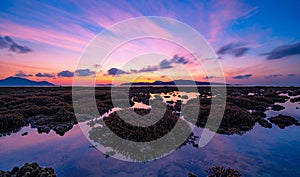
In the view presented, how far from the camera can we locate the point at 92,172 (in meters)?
7.68

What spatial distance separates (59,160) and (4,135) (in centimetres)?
731

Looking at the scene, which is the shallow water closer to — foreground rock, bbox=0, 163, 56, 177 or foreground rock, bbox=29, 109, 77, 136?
foreground rock, bbox=0, 163, 56, 177

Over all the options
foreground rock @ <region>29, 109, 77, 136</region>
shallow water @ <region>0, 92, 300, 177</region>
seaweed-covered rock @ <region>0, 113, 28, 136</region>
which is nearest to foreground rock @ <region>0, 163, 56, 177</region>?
shallow water @ <region>0, 92, 300, 177</region>

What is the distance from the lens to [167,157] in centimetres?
930

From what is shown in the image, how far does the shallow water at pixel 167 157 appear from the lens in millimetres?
7867

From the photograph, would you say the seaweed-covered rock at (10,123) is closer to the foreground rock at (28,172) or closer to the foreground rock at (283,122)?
the foreground rock at (28,172)

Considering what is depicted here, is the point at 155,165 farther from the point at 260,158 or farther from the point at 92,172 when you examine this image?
the point at 260,158

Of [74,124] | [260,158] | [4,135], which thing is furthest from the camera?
[74,124]

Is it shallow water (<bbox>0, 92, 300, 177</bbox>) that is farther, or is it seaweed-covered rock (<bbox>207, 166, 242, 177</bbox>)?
shallow water (<bbox>0, 92, 300, 177</bbox>)

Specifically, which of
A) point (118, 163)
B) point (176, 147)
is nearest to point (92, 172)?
point (118, 163)

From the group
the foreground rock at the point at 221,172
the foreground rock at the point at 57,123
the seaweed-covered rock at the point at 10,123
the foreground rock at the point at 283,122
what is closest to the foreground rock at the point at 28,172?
the foreground rock at the point at 57,123

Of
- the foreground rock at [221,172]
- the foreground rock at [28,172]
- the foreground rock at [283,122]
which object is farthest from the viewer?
the foreground rock at [283,122]

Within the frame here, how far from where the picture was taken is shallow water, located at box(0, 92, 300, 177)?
787 centimetres

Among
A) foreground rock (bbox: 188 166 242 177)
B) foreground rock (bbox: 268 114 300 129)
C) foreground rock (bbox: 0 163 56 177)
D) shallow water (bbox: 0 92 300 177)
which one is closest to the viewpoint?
foreground rock (bbox: 0 163 56 177)
